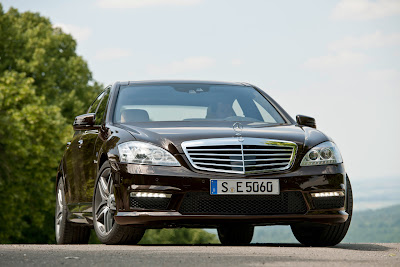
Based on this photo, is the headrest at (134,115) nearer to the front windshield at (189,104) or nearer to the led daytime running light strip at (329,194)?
the front windshield at (189,104)

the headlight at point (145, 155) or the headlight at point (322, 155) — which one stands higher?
the headlight at point (145, 155)

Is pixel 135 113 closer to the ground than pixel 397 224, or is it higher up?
higher up

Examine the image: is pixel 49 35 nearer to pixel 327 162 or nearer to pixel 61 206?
pixel 61 206

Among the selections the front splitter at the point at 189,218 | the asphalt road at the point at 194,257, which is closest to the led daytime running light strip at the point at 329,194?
the front splitter at the point at 189,218

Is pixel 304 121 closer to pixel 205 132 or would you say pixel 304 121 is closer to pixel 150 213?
pixel 205 132

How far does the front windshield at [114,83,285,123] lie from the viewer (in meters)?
9.23

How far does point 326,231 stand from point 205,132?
1669mm

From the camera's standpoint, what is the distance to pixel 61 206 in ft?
35.6

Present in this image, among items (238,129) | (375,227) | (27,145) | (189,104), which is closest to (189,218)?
(238,129)

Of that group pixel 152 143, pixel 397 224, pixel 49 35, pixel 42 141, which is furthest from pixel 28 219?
pixel 397 224

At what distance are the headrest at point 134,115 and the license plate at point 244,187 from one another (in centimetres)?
146

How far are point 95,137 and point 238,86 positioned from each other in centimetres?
202

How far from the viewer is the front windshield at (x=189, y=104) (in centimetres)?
923

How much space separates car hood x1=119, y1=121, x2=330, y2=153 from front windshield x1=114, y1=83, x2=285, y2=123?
37 centimetres
